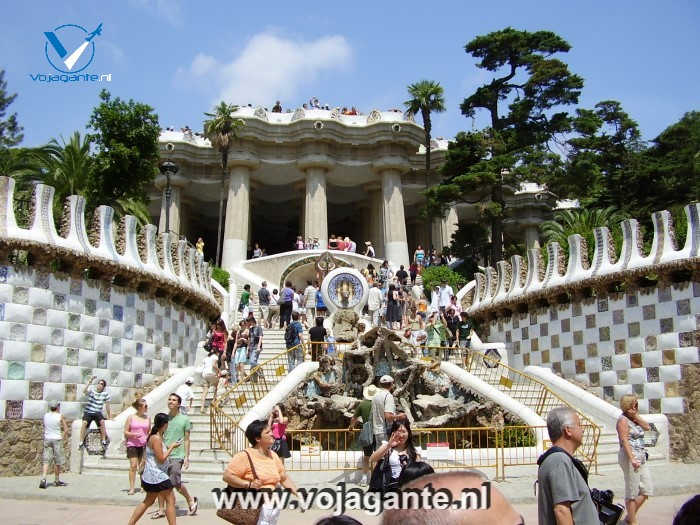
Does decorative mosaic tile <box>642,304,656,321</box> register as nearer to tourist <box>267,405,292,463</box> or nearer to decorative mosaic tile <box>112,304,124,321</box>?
tourist <box>267,405,292,463</box>

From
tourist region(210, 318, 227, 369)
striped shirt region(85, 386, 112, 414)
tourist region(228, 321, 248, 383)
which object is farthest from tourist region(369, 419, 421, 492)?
tourist region(210, 318, 227, 369)

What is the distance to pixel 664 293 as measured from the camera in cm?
1546

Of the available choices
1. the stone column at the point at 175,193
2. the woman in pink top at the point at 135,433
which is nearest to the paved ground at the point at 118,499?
the woman in pink top at the point at 135,433

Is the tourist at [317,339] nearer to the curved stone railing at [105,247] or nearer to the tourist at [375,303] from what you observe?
the curved stone railing at [105,247]

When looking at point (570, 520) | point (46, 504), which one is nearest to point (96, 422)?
point (46, 504)

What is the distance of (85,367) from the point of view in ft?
46.6

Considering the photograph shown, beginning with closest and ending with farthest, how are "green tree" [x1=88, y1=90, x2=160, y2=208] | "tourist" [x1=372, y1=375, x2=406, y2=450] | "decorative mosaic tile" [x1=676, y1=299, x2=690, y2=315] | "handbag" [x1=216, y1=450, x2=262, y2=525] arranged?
"handbag" [x1=216, y1=450, x2=262, y2=525] < "tourist" [x1=372, y1=375, x2=406, y2=450] < "decorative mosaic tile" [x1=676, y1=299, x2=690, y2=315] < "green tree" [x1=88, y1=90, x2=160, y2=208]

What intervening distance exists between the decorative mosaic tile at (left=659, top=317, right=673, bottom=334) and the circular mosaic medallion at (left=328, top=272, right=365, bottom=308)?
8894mm

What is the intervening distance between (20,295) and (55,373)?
5.46 ft

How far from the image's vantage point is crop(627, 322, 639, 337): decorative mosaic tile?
16.0 metres

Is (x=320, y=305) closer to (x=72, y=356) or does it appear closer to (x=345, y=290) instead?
(x=345, y=290)

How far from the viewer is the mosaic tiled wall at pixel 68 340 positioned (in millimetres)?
12844

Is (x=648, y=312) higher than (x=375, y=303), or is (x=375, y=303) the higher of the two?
(x=375, y=303)

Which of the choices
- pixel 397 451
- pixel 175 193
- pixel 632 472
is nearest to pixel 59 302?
pixel 397 451
